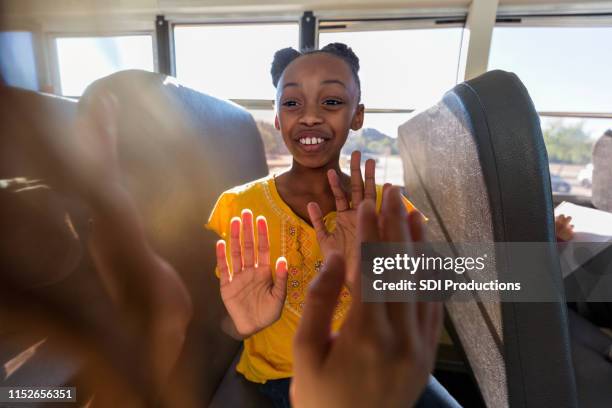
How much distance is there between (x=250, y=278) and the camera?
0.43m

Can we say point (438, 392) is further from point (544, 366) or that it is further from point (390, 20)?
point (390, 20)

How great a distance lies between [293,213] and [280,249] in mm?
70

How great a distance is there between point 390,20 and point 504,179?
6.14ft

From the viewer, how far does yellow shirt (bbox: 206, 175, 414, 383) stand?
20.7 inches

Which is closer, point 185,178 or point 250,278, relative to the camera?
point 250,278

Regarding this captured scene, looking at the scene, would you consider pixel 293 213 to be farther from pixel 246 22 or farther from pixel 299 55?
pixel 246 22

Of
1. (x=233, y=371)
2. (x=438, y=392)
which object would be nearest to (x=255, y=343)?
(x=233, y=371)

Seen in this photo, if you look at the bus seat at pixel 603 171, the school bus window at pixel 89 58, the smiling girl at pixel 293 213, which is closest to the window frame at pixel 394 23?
the bus seat at pixel 603 171

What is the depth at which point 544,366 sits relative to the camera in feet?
1.42

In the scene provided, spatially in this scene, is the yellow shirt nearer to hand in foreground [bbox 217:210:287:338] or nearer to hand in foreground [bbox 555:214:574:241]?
hand in foreground [bbox 217:210:287:338]

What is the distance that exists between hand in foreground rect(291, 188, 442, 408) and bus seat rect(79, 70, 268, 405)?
1.07ft

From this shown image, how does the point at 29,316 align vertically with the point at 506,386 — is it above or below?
above

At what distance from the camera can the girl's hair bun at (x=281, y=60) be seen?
56 cm

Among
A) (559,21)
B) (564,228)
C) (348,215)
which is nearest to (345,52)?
(348,215)
